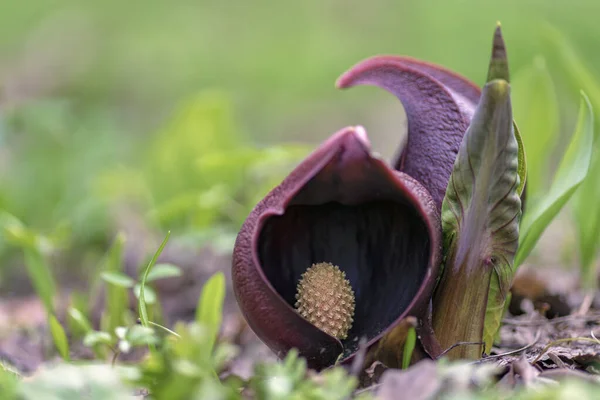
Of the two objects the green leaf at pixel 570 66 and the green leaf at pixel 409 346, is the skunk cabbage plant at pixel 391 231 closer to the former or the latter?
the green leaf at pixel 409 346

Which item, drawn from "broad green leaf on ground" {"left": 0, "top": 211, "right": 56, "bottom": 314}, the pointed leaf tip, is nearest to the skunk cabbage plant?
the pointed leaf tip

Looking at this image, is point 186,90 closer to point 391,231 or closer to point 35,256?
point 35,256

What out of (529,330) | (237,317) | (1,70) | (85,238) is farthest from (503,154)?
(1,70)

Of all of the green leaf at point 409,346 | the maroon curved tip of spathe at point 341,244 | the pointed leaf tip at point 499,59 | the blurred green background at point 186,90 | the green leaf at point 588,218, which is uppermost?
the pointed leaf tip at point 499,59

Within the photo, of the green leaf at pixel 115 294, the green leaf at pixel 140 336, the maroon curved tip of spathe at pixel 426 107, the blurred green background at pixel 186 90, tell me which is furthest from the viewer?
the blurred green background at pixel 186 90

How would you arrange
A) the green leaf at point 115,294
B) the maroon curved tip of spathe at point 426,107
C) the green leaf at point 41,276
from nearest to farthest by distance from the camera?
1. the maroon curved tip of spathe at point 426,107
2. the green leaf at point 115,294
3. the green leaf at point 41,276

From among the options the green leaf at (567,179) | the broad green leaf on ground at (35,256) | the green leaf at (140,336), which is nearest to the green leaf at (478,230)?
the green leaf at (567,179)

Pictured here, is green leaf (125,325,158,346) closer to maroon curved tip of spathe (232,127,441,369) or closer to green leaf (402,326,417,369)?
maroon curved tip of spathe (232,127,441,369)

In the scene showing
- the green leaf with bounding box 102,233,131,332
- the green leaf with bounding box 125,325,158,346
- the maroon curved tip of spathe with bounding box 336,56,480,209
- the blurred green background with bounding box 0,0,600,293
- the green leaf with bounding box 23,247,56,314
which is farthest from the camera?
the blurred green background with bounding box 0,0,600,293
